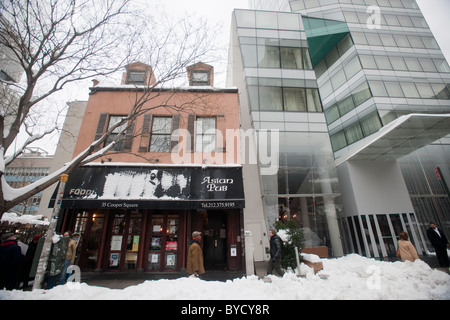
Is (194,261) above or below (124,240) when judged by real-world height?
below

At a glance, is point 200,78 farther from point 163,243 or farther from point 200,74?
point 163,243

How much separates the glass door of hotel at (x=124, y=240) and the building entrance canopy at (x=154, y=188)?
1.50 m

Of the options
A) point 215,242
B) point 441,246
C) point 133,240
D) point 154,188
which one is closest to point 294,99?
point 441,246

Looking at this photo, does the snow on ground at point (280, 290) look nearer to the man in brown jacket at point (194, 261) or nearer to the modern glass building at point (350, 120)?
the man in brown jacket at point (194, 261)

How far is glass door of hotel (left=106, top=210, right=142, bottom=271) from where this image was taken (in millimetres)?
8992

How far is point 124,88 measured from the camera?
1148 cm

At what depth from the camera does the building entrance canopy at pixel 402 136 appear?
9.37 meters

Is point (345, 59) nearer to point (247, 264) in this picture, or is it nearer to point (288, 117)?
point (288, 117)

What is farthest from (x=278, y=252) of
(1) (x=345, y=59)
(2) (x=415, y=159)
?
(1) (x=345, y=59)

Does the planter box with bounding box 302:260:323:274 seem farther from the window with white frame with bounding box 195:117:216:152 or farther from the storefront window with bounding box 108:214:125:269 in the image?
the storefront window with bounding box 108:214:125:269

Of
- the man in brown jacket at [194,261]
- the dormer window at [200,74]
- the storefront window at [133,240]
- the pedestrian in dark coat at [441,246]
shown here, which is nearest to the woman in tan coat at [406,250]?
the pedestrian in dark coat at [441,246]

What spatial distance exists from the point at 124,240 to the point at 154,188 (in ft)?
10.0

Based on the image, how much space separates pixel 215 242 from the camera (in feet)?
33.8

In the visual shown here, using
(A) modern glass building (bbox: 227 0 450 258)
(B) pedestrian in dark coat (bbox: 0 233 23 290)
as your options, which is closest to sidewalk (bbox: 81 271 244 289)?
(B) pedestrian in dark coat (bbox: 0 233 23 290)
